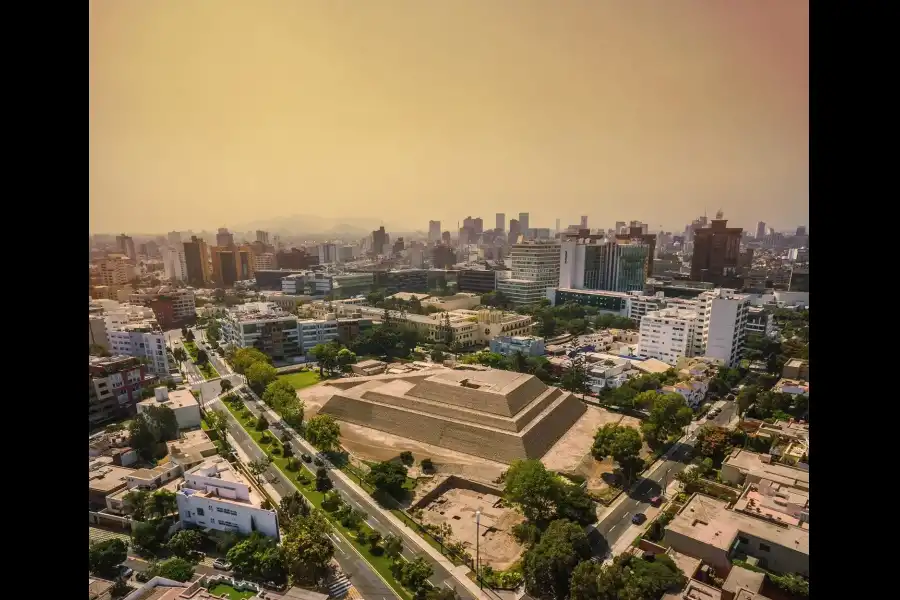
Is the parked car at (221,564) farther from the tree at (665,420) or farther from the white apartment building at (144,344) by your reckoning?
the white apartment building at (144,344)

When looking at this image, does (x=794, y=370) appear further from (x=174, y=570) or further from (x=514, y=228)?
(x=514, y=228)

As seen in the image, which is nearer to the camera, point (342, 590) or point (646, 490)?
point (342, 590)

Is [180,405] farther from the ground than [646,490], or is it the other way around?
[180,405]

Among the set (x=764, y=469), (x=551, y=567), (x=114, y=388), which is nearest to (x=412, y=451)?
(x=551, y=567)

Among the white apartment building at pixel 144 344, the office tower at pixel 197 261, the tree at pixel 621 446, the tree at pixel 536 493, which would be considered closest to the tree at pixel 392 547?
the tree at pixel 536 493
